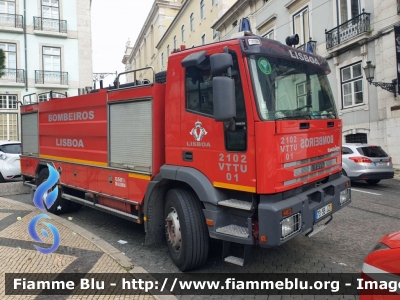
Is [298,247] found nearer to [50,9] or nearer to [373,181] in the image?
[373,181]

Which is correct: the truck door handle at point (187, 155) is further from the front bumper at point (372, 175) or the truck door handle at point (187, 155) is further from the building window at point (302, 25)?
the building window at point (302, 25)

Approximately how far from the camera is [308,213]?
13.1 feet

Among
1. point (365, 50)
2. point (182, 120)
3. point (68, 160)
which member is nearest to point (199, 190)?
point (182, 120)

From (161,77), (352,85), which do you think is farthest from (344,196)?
(352,85)

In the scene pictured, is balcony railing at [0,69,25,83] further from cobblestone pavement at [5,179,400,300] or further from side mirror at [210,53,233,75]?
side mirror at [210,53,233,75]

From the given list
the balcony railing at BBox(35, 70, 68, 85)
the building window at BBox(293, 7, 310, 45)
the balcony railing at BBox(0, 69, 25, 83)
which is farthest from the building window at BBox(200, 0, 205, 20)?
the balcony railing at BBox(0, 69, 25, 83)

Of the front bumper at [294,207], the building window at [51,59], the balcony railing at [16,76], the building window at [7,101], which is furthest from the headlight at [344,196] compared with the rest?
the building window at [51,59]

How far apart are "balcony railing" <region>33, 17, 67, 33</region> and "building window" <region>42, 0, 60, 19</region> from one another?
1.46ft

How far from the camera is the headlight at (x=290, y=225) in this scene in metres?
3.61

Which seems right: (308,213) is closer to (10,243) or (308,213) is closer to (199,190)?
(199,190)

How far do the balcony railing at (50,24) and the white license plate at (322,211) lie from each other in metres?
28.5

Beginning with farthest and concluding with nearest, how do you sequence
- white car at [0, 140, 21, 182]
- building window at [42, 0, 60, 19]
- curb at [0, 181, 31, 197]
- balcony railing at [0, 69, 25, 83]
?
building window at [42, 0, 60, 19], balcony railing at [0, 69, 25, 83], white car at [0, 140, 21, 182], curb at [0, 181, 31, 197]

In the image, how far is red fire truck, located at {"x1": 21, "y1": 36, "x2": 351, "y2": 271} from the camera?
146 inches

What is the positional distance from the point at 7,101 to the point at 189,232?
27156 mm
